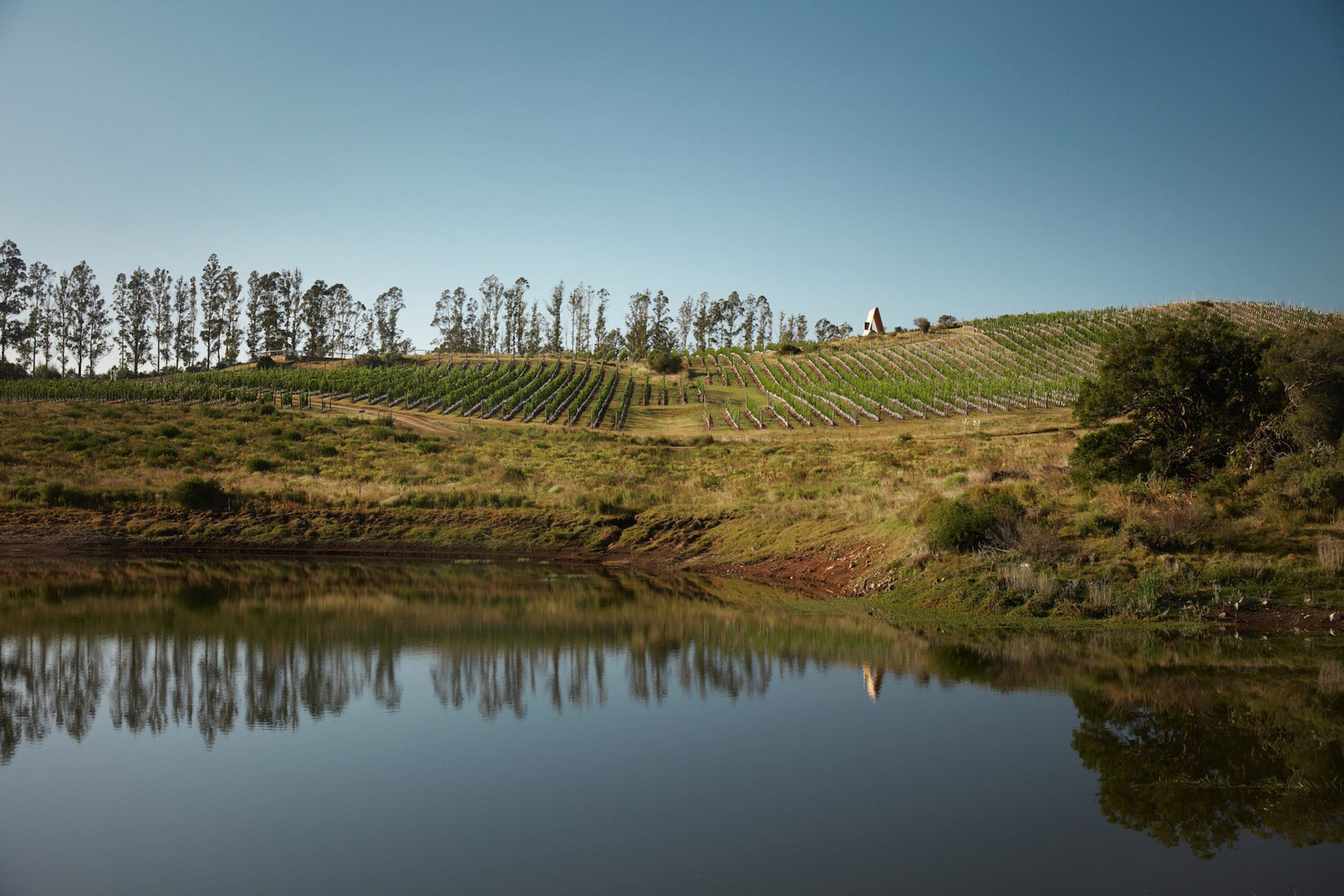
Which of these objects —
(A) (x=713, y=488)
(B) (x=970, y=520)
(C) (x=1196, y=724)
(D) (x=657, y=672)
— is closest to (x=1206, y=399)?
(B) (x=970, y=520)

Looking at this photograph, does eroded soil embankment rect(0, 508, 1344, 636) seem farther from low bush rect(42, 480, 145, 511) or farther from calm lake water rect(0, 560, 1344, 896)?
calm lake water rect(0, 560, 1344, 896)

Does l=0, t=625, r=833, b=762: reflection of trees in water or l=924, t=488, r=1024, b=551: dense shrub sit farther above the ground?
l=924, t=488, r=1024, b=551: dense shrub

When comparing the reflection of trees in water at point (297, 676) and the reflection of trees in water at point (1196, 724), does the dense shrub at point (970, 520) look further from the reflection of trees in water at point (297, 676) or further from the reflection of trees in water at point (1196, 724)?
the reflection of trees in water at point (297, 676)

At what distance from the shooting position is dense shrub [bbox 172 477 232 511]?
3316 cm

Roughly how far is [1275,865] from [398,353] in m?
121

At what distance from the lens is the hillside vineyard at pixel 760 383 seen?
223 ft

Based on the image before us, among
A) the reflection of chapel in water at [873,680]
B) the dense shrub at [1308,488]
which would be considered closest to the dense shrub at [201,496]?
the reflection of chapel in water at [873,680]

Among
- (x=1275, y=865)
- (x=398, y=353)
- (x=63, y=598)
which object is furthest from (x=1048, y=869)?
(x=398, y=353)

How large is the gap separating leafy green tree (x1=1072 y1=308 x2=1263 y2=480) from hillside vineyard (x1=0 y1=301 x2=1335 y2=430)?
39.9 m

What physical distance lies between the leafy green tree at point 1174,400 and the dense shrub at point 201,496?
3146 cm

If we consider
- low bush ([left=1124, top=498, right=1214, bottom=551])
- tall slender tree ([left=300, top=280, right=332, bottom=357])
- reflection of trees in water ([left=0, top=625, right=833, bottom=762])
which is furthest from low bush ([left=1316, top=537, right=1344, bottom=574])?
tall slender tree ([left=300, top=280, right=332, bottom=357])

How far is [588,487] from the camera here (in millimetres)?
36656

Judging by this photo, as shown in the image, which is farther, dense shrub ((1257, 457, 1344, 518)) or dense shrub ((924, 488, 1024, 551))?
dense shrub ((924, 488, 1024, 551))

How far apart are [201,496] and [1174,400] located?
113 ft
